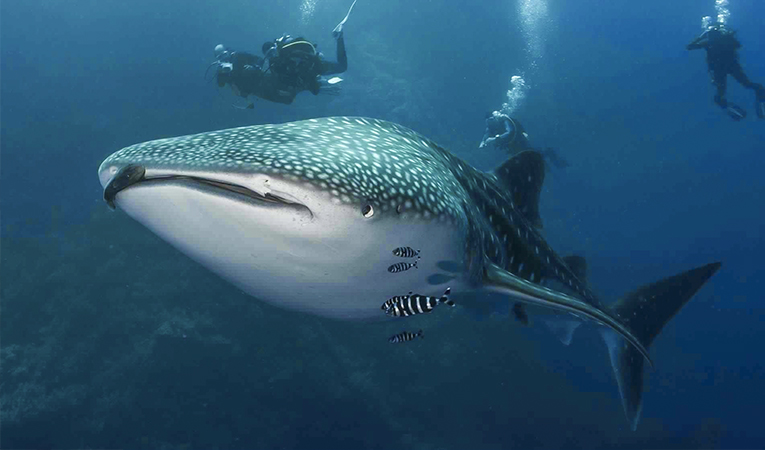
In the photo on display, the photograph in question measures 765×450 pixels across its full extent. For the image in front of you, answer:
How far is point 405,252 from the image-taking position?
3.02 metres

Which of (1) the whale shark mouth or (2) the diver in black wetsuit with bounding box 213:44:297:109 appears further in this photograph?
(2) the diver in black wetsuit with bounding box 213:44:297:109

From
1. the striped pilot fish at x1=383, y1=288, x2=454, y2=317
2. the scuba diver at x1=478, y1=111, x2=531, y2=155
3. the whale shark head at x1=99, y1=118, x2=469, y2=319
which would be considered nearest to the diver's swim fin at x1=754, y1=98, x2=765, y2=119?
the scuba diver at x1=478, y1=111, x2=531, y2=155

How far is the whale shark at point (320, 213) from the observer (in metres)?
2.28

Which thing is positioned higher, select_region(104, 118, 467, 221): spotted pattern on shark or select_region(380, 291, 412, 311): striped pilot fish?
select_region(104, 118, 467, 221): spotted pattern on shark

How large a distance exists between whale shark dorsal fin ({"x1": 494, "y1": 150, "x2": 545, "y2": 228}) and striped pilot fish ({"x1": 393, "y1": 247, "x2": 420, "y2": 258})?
3.37 m

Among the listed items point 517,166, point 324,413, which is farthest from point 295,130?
Result: point 324,413

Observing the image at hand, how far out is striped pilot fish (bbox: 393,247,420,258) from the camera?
9.66ft

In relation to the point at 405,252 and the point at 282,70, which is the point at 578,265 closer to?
the point at 405,252

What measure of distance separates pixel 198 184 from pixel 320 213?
0.61m

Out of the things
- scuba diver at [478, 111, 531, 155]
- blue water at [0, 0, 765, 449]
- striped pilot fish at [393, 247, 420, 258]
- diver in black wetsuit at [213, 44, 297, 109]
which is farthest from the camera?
scuba diver at [478, 111, 531, 155]

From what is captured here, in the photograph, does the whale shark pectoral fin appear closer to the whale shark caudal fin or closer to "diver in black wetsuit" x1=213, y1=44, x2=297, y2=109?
the whale shark caudal fin

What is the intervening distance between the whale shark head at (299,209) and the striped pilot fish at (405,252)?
3 centimetres

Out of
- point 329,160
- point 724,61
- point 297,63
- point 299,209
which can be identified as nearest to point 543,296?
point 329,160

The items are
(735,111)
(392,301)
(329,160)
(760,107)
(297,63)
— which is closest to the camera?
(329,160)
